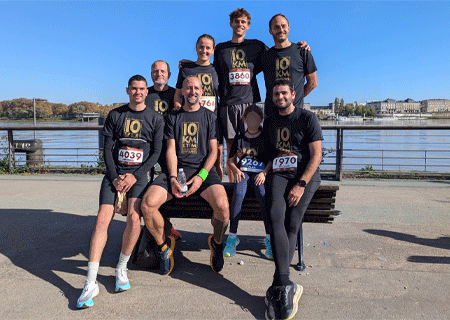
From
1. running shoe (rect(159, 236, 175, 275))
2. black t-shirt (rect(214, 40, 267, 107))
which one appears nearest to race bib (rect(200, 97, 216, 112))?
black t-shirt (rect(214, 40, 267, 107))

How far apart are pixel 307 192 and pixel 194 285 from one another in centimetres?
125

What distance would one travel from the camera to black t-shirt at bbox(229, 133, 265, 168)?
362 cm

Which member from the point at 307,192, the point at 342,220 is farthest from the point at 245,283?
the point at 342,220

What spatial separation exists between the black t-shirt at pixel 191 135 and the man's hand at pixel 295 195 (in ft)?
3.04

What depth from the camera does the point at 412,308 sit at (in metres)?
2.69

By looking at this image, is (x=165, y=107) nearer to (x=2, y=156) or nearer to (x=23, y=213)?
(x=23, y=213)

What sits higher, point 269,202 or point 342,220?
point 269,202

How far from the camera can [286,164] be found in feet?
11.0

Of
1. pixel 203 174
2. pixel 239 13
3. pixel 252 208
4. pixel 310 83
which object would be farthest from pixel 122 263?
pixel 239 13

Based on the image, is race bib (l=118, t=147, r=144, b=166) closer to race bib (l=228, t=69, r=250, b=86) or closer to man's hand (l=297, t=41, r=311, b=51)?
race bib (l=228, t=69, r=250, b=86)

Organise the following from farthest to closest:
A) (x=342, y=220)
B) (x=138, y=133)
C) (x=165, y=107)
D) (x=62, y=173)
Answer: (x=62, y=173), (x=342, y=220), (x=165, y=107), (x=138, y=133)

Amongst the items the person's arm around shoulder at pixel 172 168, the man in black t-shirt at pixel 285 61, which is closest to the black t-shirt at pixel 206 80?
the man in black t-shirt at pixel 285 61

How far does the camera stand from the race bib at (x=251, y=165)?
141 inches

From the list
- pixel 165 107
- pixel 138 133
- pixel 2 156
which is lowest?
pixel 2 156
